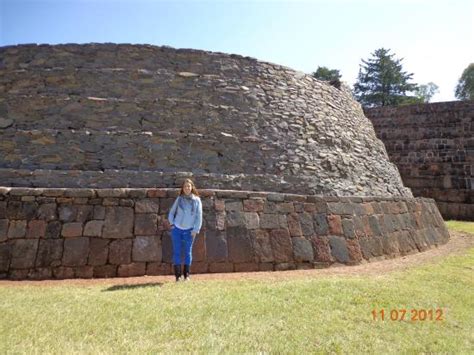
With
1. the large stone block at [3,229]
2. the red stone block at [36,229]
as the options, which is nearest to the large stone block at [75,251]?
the red stone block at [36,229]

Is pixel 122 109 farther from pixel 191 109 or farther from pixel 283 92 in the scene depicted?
pixel 283 92

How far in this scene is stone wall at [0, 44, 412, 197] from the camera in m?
7.70

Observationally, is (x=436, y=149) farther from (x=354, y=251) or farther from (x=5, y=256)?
(x=5, y=256)

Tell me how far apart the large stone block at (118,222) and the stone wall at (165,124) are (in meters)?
0.87

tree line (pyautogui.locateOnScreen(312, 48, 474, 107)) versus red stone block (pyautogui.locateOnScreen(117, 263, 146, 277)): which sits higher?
tree line (pyautogui.locateOnScreen(312, 48, 474, 107))

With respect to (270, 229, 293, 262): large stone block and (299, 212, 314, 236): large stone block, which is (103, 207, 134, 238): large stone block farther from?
(299, 212, 314, 236): large stone block

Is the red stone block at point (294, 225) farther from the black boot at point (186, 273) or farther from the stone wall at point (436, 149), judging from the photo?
the stone wall at point (436, 149)

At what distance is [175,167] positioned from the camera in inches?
313

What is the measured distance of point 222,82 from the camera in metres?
9.46

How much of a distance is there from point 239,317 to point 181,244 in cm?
205

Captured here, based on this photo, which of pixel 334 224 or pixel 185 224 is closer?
pixel 185 224

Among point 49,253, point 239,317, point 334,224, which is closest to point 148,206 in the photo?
point 49,253

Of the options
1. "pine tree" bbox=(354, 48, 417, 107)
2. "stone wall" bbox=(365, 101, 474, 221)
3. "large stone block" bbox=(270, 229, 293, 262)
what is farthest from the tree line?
"large stone block" bbox=(270, 229, 293, 262)

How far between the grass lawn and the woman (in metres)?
0.41
